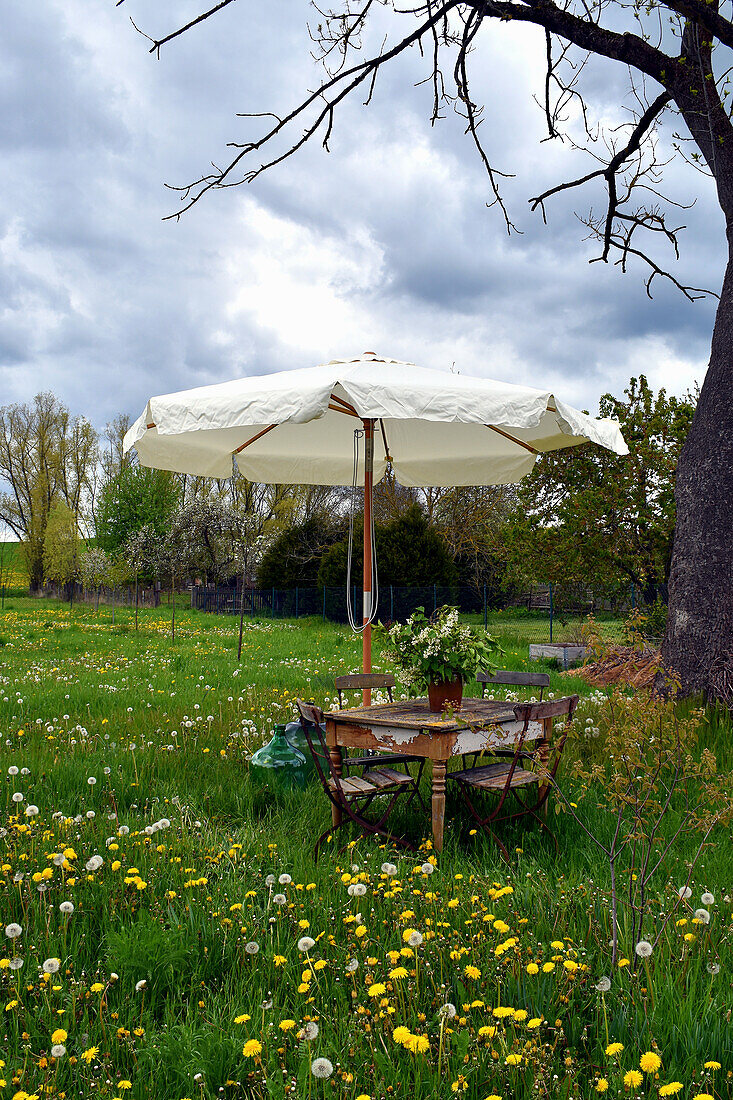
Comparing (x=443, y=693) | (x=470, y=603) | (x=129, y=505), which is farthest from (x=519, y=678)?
(x=129, y=505)

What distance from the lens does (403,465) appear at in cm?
768

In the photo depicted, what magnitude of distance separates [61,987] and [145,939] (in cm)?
42

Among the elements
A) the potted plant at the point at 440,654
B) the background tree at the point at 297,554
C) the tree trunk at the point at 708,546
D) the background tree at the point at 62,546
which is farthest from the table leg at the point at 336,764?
the background tree at the point at 62,546

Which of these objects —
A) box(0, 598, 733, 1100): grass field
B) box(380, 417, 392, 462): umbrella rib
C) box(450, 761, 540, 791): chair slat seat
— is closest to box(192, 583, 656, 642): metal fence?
box(380, 417, 392, 462): umbrella rib

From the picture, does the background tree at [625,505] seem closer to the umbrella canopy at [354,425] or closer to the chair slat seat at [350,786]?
the umbrella canopy at [354,425]

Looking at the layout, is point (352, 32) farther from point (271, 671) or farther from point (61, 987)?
A: point (271, 671)

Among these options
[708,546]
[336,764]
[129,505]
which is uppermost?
[129,505]

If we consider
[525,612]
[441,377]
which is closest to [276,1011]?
[441,377]

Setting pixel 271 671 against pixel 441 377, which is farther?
pixel 271 671

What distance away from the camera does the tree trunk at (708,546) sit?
7.24m

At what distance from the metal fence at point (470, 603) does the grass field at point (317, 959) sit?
39.9 feet

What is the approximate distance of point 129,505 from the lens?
4088 centimetres

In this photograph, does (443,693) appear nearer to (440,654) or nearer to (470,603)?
(440,654)

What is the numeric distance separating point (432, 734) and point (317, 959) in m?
1.52
